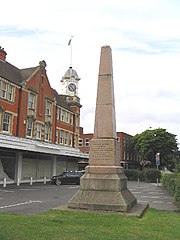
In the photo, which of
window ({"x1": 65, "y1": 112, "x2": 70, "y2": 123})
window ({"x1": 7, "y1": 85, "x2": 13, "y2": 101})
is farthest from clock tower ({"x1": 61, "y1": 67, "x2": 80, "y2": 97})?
window ({"x1": 7, "y1": 85, "x2": 13, "y2": 101})

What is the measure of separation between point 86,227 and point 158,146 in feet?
199

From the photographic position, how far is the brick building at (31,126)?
31.2 m

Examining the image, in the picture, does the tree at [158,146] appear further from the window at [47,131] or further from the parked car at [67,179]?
the parked car at [67,179]

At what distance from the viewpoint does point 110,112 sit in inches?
453

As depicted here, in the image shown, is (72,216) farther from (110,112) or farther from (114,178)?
(110,112)

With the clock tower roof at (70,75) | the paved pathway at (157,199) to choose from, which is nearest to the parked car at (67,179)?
the paved pathway at (157,199)

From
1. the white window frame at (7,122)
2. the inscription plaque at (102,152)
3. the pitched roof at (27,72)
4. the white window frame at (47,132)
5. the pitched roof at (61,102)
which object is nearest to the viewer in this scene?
the inscription plaque at (102,152)

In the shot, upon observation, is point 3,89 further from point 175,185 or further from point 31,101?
point 175,185

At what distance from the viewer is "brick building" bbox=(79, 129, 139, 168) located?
76.5 meters

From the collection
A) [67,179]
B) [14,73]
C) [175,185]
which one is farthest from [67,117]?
[175,185]

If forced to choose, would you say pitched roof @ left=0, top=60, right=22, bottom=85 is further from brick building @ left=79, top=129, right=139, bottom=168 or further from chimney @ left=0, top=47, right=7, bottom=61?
brick building @ left=79, top=129, right=139, bottom=168

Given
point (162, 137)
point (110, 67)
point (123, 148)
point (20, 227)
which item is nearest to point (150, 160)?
point (162, 137)

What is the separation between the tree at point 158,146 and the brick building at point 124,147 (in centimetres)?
837

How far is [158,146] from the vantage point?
6619cm
